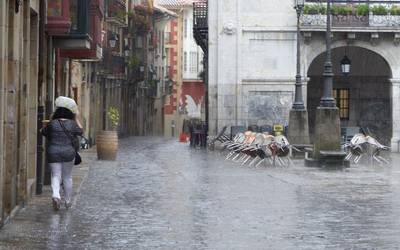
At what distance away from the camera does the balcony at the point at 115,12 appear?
53.3 metres

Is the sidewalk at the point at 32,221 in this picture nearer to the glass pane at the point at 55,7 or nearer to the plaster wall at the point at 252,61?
the glass pane at the point at 55,7

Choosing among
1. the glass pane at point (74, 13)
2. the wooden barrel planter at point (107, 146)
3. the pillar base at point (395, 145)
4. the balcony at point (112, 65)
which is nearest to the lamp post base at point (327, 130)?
the wooden barrel planter at point (107, 146)

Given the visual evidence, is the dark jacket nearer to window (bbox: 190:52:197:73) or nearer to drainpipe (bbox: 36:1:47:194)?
drainpipe (bbox: 36:1:47:194)

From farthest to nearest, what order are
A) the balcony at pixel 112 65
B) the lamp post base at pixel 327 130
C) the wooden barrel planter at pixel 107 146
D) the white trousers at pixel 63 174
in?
the balcony at pixel 112 65 → the wooden barrel planter at pixel 107 146 → the lamp post base at pixel 327 130 → the white trousers at pixel 63 174

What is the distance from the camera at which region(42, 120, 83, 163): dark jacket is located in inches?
580

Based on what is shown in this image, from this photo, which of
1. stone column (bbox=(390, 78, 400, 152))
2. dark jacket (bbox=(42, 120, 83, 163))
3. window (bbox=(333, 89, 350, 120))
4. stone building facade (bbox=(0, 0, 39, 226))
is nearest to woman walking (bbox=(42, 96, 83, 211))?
dark jacket (bbox=(42, 120, 83, 163))

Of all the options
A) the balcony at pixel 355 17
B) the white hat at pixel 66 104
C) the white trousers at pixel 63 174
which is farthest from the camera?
the balcony at pixel 355 17

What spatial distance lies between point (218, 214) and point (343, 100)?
3158cm

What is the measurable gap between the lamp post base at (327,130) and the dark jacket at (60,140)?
1318cm

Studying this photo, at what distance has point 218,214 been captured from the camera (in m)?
14.5

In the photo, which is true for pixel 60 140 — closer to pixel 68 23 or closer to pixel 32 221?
pixel 32 221

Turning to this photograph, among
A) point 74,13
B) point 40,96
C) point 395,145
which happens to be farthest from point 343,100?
point 40,96

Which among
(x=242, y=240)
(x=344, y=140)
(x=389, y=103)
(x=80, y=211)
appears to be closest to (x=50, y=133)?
(x=80, y=211)

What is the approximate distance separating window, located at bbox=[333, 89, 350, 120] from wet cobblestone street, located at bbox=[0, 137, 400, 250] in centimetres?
2150
